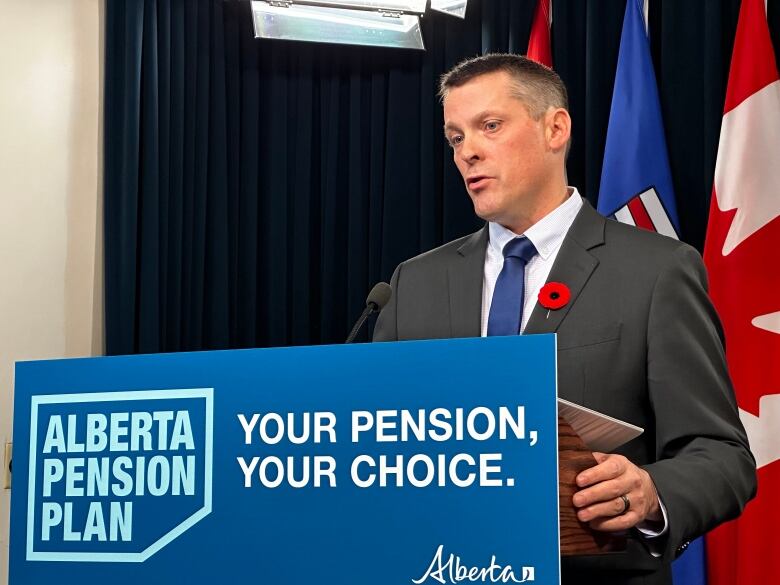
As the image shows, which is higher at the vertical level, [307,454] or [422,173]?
[422,173]

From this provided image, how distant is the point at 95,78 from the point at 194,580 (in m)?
2.82

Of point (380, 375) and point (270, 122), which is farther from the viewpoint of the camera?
point (270, 122)

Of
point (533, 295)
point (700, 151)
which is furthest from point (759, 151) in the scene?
point (533, 295)

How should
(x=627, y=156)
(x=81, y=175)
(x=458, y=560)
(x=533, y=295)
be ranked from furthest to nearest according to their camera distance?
(x=81, y=175) < (x=627, y=156) < (x=533, y=295) < (x=458, y=560)

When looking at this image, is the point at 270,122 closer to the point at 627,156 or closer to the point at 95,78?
the point at 95,78

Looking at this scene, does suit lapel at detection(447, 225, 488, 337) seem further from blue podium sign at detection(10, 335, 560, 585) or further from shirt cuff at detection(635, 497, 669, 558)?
blue podium sign at detection(10, 335, 560, 585)

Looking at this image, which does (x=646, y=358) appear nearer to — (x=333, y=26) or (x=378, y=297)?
(x=378, y=297)

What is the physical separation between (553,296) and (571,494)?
0.53m

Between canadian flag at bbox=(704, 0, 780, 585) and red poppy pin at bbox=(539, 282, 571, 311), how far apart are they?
140 cm

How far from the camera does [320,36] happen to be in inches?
147

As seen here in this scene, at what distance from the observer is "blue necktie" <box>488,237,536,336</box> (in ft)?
5.96

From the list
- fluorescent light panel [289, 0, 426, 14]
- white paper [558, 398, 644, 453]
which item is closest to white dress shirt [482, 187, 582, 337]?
white paper [558, 398, 644, 453]

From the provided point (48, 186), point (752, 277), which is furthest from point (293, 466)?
point (48, 186)

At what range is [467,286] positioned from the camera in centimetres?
194
